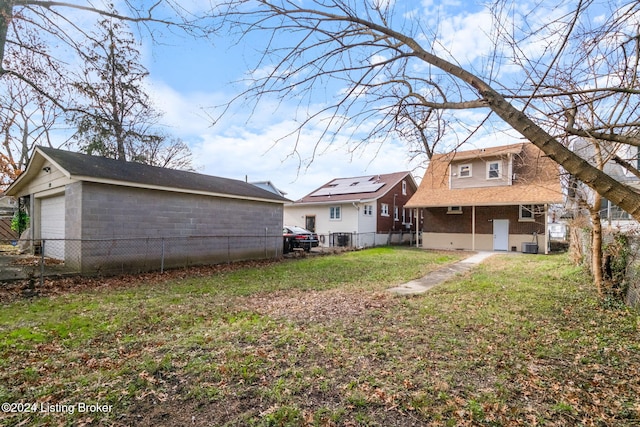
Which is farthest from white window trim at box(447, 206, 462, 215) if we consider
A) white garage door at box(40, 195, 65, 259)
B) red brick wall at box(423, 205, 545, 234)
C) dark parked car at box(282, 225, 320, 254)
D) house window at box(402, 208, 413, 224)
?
white garage door at box(40, 195, 65, 259)

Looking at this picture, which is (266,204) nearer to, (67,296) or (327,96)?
(67,296)

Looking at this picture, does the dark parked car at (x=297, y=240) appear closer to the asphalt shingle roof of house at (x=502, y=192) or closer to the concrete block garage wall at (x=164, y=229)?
the concrete block garage wall at (x=164, y=229)

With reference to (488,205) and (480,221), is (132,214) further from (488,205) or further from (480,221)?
(480,221)

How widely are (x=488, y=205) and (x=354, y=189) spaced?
9.48 meters

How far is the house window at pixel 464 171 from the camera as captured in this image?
65.1 ft

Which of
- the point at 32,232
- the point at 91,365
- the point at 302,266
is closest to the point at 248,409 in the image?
the point at 91,365

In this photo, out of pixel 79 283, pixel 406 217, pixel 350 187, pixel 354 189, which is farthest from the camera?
pixel 406 217

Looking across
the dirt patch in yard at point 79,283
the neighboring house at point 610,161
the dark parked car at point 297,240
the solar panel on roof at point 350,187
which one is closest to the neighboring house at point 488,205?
the solar panel on roof at point 350,187

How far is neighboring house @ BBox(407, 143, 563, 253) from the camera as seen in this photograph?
16.7 m

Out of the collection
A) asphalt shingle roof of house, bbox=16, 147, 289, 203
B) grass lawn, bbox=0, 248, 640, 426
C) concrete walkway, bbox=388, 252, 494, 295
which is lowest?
concrete walkway, bbox=388, 252, 494, 295

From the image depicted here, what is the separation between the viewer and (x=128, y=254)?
33.5 ft

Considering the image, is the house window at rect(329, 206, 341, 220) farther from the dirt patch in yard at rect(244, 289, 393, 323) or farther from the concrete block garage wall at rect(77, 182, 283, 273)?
the dirt patch in yard at rect(244, 289, 393, 323)

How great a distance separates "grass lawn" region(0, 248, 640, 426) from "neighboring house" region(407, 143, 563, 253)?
11410mm

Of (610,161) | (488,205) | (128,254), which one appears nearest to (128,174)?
Answer: (128,254)
